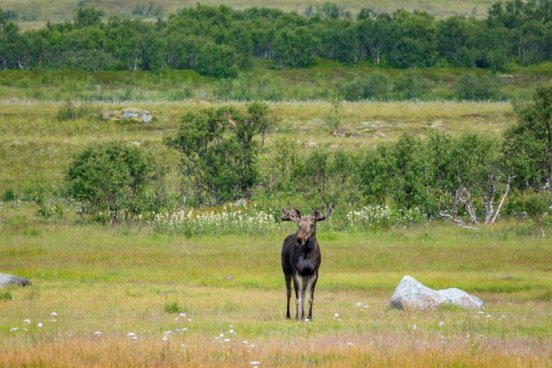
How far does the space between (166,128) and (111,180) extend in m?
41.9

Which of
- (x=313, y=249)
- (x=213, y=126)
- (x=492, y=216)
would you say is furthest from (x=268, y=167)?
(x=313, y=249)

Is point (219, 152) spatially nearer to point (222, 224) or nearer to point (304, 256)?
point (222, 224)

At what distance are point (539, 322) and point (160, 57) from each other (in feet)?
440

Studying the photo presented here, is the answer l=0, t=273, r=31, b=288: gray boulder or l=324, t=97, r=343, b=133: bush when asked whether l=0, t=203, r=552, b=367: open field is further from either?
l=324, t=97, r=343, b=133: bush

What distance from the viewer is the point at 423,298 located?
22.4 meters

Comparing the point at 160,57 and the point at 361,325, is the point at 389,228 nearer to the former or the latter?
the point at 361,325

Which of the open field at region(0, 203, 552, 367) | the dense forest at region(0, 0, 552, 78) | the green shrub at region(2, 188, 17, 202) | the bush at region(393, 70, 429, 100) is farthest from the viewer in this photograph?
the dense forest at region(0, 0, 552, 78)

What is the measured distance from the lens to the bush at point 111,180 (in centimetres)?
4569

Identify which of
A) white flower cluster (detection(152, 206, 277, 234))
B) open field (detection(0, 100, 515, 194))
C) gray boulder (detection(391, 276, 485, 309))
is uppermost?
gray boulder (detection(391, 276, 485, 309))

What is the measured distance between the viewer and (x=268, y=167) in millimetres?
52781

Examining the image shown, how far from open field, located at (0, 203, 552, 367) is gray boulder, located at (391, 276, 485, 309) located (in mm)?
473

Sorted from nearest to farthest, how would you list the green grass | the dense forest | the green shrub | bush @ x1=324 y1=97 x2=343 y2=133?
the green shrub
bush @ x1=324 y1=97 x2=343 y2=133
the green grass
the dense forest

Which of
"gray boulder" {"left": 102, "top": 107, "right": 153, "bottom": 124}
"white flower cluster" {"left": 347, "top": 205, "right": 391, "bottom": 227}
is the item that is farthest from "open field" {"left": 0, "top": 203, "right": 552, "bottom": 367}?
"gray boulder" {"left": 102, "top": 107, "right": 153, "bottom": 124}

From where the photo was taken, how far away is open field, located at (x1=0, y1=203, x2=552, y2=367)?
14883 mm
